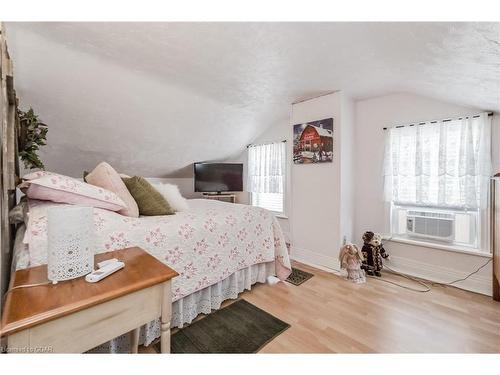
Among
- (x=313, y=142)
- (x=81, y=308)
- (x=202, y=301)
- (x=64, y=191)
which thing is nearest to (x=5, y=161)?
(x=64, y=191)

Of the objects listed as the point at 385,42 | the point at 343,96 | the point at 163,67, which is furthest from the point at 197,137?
the point at 385,42

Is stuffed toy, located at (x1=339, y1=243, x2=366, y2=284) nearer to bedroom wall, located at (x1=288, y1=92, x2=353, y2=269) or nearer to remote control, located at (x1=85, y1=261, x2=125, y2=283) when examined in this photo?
bedroom wall, located at (x1=288, y1=92, x2=353, y2=269)

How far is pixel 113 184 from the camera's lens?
1600 mm

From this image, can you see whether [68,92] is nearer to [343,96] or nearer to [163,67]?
[163,67]

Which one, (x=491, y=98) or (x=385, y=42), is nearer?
(x=385, y=42)

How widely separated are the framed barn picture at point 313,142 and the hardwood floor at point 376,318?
58.2 inches

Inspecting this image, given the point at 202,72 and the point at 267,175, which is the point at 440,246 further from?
the point at 202,72

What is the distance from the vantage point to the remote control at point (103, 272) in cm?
82

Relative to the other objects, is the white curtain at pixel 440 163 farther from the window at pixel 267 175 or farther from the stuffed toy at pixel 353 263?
the window at pixel 267 175

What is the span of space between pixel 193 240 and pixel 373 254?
82.1 inches
